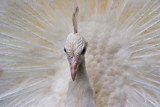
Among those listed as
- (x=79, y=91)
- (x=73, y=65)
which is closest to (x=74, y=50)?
(x=73, y=65)

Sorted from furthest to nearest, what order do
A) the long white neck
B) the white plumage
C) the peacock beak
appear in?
the white plumage → the long white neck → the peacock beak

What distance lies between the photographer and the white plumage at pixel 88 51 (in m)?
1.32

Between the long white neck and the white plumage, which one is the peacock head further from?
the white plumage

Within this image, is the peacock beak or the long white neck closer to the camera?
the peacock beak

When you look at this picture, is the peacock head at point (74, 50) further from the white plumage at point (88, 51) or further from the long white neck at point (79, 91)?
the white plumage at point (88, 51)

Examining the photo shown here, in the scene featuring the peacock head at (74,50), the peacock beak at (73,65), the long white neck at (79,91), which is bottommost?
the long white neck at (79,91)

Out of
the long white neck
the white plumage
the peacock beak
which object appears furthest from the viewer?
the white plumage

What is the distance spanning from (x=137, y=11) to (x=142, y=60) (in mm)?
302

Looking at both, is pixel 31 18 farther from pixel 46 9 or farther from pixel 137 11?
pixel 137 11

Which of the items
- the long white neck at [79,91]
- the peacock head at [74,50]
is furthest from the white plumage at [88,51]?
the peacock head at [74,50]

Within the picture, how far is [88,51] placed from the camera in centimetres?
133

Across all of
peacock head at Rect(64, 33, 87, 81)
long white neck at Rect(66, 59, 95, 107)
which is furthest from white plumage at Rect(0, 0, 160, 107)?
peacock head at Rect(64, 33, 87, 81)

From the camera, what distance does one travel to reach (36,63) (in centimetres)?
142

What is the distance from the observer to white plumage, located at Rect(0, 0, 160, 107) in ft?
4.33
